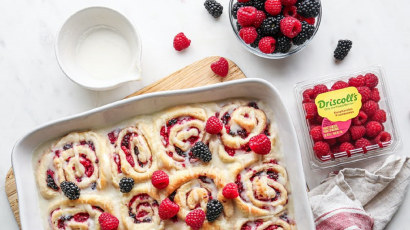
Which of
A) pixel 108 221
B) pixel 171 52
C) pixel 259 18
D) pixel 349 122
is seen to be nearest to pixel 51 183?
pixel 108 221

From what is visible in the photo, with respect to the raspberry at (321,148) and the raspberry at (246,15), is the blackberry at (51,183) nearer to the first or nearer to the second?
the raspberry at (246,15)

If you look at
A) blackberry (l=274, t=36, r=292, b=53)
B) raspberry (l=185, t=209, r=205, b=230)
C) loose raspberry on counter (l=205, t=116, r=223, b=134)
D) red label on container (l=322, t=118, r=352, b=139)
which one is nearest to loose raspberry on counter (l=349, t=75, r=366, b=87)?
red label on container (l=322, t=118, r=352, b=139)

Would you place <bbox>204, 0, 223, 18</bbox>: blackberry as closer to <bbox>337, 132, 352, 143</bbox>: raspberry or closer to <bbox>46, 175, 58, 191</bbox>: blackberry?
<bbox>337, 132, 352, 143</bbox>: raspberry

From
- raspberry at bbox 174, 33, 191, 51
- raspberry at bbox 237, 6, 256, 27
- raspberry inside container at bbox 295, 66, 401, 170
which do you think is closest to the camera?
raspberry at bbox 237, 6, 256, 27

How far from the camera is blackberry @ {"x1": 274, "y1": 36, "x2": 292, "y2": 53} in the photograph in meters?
2.83

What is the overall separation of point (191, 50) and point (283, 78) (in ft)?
2.06

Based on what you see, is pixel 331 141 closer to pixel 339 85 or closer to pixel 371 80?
pixel 339 85

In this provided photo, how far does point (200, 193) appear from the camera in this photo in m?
2.66

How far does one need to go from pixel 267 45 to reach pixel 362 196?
111cm

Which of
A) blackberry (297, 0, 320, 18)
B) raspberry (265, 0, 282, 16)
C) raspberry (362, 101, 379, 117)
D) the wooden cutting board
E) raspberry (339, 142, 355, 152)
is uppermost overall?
raspberry (265, 0, 282, 16)

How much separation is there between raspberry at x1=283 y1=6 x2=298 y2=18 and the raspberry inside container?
44 centimetres

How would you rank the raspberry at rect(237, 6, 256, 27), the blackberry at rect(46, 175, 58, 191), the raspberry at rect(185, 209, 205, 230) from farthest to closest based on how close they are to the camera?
the raspberry at rect(237, 6, 256, 27)
the blackberry at rect(46, 175, 58, 191)
the raspberry at rect(185, 209, 205, 230)

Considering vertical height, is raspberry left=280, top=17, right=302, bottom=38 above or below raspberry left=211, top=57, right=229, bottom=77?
above

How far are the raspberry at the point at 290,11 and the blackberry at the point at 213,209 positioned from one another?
1.19 meters
